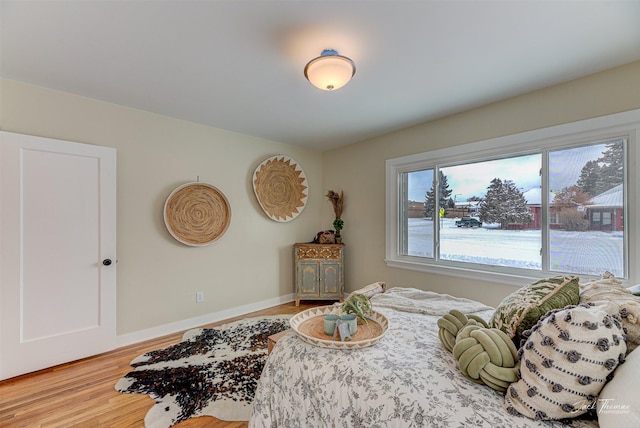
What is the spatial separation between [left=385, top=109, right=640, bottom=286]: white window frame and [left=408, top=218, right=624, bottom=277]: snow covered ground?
7cm

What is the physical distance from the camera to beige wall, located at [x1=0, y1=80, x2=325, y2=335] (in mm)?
2489

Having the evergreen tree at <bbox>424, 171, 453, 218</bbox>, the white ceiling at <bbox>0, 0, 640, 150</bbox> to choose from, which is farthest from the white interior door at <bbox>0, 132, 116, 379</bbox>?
the evergreen tree at <bbox>424, 171, 453, 218</bbox>

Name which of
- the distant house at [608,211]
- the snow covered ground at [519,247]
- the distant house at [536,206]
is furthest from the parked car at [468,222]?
the distant house at [608,211]

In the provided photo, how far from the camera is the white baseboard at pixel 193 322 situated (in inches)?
110

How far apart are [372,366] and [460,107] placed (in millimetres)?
2744

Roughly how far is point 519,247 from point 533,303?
1801mm

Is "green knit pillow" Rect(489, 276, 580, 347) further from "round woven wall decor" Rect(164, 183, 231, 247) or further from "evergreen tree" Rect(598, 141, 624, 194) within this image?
"round woven wall decor" Rect(164, 183, 231, 247)

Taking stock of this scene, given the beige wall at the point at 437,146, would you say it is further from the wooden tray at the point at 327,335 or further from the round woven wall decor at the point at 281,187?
the wooden tray at the point at 327,335

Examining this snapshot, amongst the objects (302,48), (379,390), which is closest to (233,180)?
(302,48)

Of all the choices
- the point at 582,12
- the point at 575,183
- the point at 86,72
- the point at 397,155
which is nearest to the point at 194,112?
the point at 86,72

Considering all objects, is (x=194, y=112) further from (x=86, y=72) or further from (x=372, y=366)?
(x=372, y=366)

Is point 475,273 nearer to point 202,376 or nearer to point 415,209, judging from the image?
point 415,209

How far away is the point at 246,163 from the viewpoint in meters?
3.75

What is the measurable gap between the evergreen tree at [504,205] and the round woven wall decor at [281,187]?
2513mm
